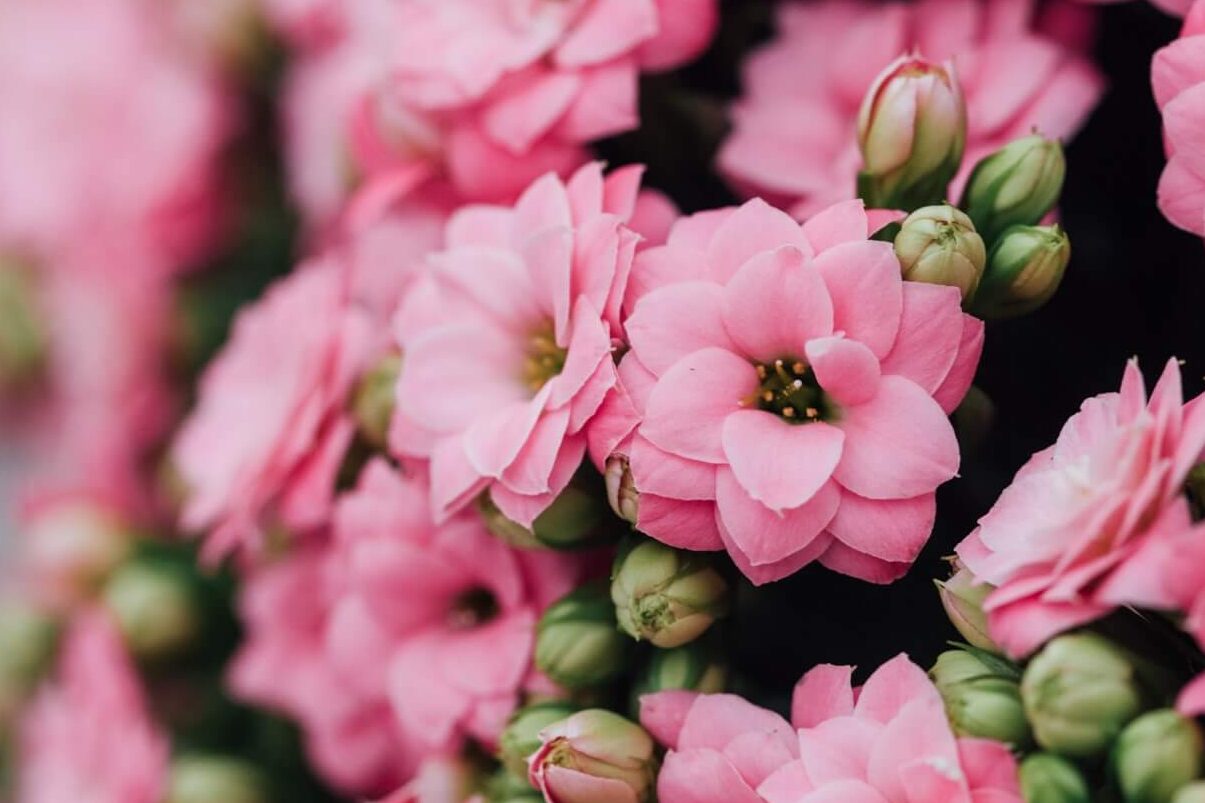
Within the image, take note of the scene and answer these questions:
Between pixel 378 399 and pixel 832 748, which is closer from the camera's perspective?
pixel 832 748

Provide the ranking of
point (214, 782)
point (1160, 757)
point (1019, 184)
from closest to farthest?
point (1160, 757) → point (1019, 184) → point (214, 782)

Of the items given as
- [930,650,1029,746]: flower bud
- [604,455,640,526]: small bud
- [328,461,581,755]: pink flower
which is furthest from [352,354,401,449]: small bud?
[930,650,1029,746]: flower bud

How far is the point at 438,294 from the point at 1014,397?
8.1 inches

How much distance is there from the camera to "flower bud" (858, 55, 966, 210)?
1.40 ft

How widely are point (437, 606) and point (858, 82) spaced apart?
10.1 inches

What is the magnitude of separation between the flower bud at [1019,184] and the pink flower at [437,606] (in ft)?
0.61

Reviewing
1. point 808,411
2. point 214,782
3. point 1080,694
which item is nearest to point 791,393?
point 808,411

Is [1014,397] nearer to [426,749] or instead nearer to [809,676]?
[809,676]

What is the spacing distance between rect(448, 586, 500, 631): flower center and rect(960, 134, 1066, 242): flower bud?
0.74 feet

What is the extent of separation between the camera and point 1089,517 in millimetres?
327

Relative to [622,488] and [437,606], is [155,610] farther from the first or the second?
[622,488]

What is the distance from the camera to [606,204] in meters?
0.44

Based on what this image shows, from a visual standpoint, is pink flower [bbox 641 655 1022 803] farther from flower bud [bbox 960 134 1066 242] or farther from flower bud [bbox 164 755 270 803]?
flower bud [bbox 164 755 270 803]

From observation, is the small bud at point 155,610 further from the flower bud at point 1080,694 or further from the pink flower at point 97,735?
the flower bud at point 1080,694
